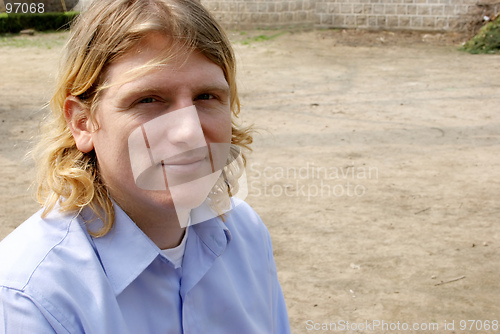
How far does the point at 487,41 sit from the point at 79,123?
352 inches

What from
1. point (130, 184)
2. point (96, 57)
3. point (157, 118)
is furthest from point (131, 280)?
point (96, 57)

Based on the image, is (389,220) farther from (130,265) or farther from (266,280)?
(130,265)

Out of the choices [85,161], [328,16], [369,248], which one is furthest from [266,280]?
[328,16]

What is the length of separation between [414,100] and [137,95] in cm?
566

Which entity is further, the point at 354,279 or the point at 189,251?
the point at 354,279

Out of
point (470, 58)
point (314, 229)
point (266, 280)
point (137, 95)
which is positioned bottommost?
point (470, 58)

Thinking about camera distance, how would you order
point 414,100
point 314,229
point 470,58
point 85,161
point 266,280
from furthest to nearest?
point 470,58 → point 414,100 → point 314,229 → point 266,280 → point 85,161

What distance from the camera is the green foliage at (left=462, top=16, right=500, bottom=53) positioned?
351 inches

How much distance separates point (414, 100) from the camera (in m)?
6.34

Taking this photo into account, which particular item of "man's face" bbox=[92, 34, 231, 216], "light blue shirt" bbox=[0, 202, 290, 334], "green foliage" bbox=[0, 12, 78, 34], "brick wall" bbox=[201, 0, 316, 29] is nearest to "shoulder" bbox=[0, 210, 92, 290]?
"light blue shirt" bbox=[0, 202, 290, 334]

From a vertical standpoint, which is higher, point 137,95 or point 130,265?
point 137,95

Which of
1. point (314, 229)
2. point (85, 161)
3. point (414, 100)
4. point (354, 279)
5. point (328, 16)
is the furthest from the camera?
point (328, 16)

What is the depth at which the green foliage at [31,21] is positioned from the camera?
464 inches

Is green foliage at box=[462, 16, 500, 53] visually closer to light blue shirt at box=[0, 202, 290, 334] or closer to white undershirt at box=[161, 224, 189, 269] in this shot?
light blue shirt at box=[0, 202, 290, 334]
